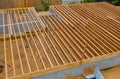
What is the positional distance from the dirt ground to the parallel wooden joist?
68cm

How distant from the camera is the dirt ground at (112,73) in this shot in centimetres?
387

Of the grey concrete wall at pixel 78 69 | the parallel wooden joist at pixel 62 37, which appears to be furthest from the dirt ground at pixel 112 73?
the parallel wooden joist at pixel 62 37

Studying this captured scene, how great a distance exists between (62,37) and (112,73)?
149 cm

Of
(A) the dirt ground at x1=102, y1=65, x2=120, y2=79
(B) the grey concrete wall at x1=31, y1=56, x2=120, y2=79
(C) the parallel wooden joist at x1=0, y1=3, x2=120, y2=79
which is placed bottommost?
(A) the dirt ground at x1=102, y1=65, x2=120, y2=79

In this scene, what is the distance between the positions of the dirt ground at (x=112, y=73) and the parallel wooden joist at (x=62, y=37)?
0.68 m

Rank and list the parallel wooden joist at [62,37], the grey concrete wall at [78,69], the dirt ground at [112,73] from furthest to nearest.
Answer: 1. the dirt ground at [112,73]
2. the parallel wooden joist at [62,37]
3. the grey concrete wall at [78,69]

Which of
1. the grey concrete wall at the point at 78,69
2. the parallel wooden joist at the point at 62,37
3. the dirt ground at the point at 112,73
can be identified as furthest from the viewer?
the dirt ground at the point at 112,73

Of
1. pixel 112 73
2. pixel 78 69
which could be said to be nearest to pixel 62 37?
pixel 78 69

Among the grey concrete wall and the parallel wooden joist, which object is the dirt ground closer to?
the grey concrete wall

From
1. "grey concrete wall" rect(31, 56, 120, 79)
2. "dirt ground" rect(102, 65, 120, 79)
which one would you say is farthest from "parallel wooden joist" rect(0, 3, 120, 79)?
"dirt ground" rect(102, 65, 120, 79)

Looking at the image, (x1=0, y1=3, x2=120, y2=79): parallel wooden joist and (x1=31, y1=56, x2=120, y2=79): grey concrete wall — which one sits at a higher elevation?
(x1=0, y1=3, x2=120, y2=79): parallel wooden joist

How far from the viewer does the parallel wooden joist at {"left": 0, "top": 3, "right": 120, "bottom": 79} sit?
127 inches

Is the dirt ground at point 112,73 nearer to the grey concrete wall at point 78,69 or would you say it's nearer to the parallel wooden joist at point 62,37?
the grey concrete wall at point 78,69

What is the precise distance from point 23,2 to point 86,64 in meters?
6.21
